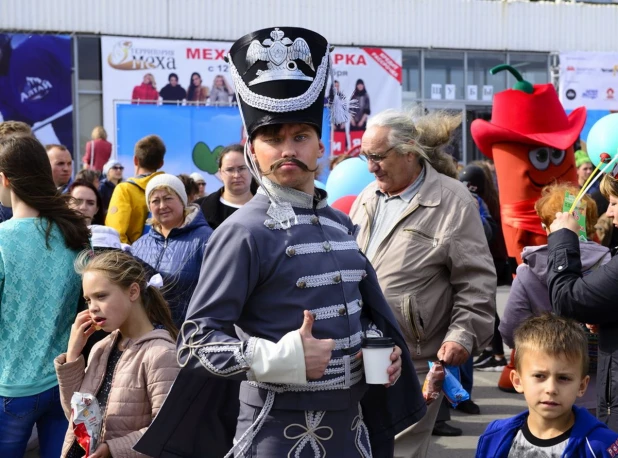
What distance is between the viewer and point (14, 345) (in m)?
3.83

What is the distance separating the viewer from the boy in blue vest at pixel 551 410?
2.96 meters

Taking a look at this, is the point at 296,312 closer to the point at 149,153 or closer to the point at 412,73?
the point at 149,153

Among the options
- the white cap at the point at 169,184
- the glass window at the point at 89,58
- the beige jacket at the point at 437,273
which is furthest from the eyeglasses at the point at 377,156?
the glass window at the point at 89,58

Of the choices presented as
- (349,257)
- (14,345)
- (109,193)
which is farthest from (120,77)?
(349,257)

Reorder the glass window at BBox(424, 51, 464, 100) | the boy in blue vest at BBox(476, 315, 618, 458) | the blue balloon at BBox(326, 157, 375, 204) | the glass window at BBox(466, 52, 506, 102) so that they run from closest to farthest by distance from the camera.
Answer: the boy in blue vest at BBox(476, 315, 618, 458) → the blue balloon at BBox(326, 157, 375, 204) → the glass window at BBox(424, 51, 464, 100) → the glass window at BBox(466, 52, 506, 102)

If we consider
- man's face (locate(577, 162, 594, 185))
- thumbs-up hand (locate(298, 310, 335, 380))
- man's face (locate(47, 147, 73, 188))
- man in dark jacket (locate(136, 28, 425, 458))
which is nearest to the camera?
thumbs-up hand (locate(298, 310, 335, 380))

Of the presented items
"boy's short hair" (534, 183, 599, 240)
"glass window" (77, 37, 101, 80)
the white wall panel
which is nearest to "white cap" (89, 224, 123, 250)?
"boy's short hair" (534, 183, 599, 240)

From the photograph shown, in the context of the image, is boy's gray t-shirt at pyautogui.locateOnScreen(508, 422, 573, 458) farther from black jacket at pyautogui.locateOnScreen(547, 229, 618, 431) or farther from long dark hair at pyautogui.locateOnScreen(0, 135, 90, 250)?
long dark hair at pyautogui.locateOnScreen(0, 135, 90, 250)

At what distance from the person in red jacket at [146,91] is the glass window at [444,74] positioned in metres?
6.09

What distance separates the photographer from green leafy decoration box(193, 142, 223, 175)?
54.6ft

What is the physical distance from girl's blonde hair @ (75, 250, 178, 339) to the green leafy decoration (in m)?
12.8

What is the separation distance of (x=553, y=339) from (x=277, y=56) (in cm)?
136

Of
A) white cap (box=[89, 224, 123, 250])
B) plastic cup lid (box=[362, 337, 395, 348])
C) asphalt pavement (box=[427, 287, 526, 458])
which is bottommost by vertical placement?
asphalt pavement (box=[427, 287, 526, 458])

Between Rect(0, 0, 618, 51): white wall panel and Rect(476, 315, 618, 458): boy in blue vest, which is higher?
Rect(0, 0, 618, 51): white wall panel
